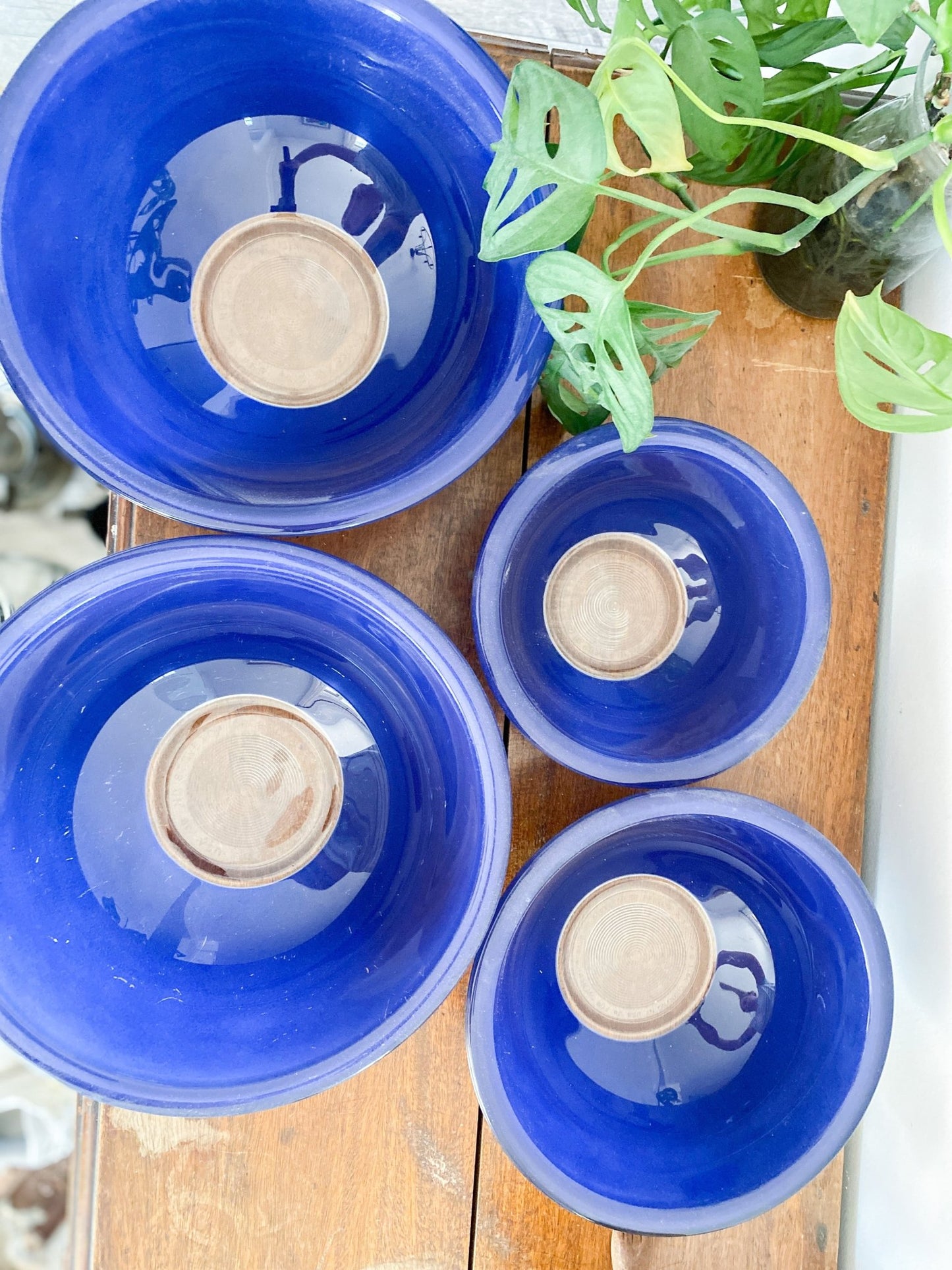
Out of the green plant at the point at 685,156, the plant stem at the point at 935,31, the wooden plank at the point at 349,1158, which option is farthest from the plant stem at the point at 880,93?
the wooden plank at the point at 349,1158

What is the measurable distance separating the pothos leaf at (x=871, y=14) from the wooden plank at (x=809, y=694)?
0.35m

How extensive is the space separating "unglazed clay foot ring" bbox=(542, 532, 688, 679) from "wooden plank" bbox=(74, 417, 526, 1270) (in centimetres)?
8

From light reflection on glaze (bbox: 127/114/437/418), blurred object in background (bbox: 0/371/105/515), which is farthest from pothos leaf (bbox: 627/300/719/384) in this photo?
blurred object in background (bbox: 0/371/105/515)

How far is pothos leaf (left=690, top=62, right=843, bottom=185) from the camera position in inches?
25.5

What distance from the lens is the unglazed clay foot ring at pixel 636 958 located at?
2.73ft

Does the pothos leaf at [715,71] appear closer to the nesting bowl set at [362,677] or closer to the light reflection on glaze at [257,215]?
the nesting bowl set at [362,677]

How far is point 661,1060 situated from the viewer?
0.83m

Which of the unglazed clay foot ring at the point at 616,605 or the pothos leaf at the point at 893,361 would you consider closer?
the pothos leaf at the point at 893,361

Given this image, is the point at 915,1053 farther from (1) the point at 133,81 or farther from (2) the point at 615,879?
(1) the point at 133,81

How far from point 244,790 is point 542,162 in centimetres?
54

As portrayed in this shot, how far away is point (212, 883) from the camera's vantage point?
81 centimetres

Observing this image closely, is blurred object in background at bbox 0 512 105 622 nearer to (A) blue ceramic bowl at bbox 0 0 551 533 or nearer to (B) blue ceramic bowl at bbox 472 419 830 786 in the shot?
(A) blue ceramic bowl at bbox 0 0 551 533

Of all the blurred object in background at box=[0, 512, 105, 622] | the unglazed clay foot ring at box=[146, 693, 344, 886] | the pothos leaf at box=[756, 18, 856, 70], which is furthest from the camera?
the blurred object in background at box=[0, 512, 105, 622]

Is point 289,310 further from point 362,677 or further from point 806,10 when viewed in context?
point 806,10
